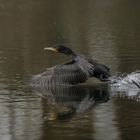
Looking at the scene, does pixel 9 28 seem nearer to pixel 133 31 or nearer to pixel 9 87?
pixel 133 31

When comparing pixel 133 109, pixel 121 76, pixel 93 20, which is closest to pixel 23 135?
pixel 133 109

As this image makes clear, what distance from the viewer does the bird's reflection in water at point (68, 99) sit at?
1445 centimetres

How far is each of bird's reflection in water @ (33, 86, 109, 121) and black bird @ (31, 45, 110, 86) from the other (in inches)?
8.4

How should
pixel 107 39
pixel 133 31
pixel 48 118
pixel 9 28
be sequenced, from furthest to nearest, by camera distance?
1. pixel 9 28
2. pixel 133 31
3. pixel 107 39
4. pixel 48 118

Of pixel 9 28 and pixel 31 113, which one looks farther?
pixel 9 28

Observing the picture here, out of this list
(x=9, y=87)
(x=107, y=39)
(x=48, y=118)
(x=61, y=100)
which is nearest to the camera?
(x=48, y=118)

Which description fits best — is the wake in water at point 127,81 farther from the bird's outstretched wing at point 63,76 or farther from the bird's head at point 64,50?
the bird's head at point 64,50

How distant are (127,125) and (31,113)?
2.15m

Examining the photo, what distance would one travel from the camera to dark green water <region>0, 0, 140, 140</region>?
12.9 metres

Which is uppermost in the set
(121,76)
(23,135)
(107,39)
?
(107,39)

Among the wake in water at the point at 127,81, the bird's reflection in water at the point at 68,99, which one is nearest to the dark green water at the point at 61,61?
the bird's reflection in water at the point at 68,99

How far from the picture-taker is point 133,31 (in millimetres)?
31734

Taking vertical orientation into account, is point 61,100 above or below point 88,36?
below

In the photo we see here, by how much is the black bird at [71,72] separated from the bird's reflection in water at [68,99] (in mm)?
213
